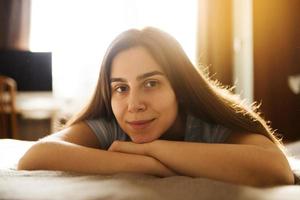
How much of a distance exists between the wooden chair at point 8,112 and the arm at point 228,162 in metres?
2.46

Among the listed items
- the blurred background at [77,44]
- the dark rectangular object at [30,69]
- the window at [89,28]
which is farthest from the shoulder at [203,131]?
the dark rectangular object at [30,69]

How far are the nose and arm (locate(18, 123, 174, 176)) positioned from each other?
0.44 feet

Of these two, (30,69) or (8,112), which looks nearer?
(8,112)

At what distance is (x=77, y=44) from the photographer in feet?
12.1

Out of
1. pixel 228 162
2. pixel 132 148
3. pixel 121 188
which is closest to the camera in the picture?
pixel 121 188

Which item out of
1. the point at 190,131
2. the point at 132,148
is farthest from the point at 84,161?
the point at 190,131

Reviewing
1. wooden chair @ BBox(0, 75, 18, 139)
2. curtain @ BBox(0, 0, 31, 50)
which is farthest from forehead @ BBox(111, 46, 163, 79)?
curtain @ BBox(0, 0, 31, 50)

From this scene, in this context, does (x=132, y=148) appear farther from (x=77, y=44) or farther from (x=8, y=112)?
(x=77, y=44)

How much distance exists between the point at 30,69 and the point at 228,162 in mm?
3092

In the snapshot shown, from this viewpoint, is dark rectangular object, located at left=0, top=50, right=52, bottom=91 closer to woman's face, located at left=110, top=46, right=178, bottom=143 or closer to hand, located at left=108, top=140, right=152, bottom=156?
woman's face, located at left=110, top=46, right=178, bottom=143

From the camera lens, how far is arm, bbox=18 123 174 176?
2.75 ft

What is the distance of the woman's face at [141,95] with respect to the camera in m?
0.98

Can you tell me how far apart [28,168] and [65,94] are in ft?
9.35

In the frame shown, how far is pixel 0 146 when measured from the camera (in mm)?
1271
